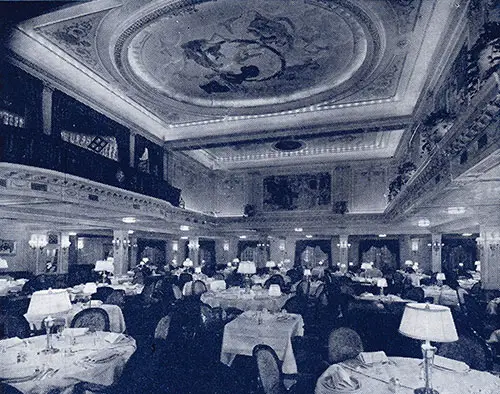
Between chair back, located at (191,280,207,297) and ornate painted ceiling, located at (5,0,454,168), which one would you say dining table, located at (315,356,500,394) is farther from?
chair back, located at (191,280,207,297)

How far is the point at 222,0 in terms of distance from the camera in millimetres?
6125

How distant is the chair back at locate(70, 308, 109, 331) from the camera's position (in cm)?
616

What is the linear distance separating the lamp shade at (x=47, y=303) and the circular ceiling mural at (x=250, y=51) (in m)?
4.76

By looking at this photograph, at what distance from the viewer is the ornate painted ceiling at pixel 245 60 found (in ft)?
21.4

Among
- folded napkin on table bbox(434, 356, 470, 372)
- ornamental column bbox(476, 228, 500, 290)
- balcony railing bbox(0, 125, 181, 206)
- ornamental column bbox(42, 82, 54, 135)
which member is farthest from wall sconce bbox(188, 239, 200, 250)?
folded napkin on table bbox(434, 356, 470, 372)

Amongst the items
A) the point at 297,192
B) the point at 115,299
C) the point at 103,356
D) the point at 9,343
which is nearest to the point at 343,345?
the point at 103,356

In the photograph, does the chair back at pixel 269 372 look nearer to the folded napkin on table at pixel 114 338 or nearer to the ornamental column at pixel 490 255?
the folded napkin on table at pixel 114 338

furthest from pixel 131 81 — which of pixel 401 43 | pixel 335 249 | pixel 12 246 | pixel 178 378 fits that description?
pixel 335 249

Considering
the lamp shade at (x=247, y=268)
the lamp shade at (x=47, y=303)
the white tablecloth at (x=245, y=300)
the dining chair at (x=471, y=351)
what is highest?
the lamp shade at (x=47, y=303)

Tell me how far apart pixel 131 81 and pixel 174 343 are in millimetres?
6182

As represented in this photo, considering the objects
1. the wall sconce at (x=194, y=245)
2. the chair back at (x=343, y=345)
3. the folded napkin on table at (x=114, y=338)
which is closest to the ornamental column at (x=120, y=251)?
the wall sconce at (x=194, y=245)

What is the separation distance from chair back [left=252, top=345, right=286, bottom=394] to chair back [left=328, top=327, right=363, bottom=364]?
1.05 meters

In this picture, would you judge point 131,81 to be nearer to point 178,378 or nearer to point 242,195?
point 178,378

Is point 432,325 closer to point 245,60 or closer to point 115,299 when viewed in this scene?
point 245,60
